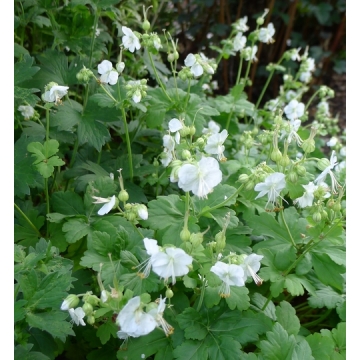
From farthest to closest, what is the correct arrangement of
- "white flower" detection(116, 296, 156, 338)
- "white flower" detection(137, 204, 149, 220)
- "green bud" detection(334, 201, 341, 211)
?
"green bud" detection(334, 201, 341, 211) < "white flower" detection(137, 204, 149, 220) < "white flower" detection(116, 296, 156, 338)

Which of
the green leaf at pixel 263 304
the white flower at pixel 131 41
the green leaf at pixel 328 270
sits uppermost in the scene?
the white flower at pixel 131 41

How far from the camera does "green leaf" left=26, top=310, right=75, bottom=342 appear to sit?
1.11 meters

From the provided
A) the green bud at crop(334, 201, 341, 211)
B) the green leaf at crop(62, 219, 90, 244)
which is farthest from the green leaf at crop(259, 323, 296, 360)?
the green leaf at crop(62, 219, 90, 244)

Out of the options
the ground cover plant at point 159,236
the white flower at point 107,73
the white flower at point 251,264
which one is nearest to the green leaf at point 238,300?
the ground cover plant at point 159,236

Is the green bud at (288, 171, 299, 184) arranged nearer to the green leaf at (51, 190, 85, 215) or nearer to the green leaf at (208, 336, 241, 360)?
the green leaf at (208, 336, 241, 360)

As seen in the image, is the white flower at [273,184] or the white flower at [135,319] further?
the white flower at [273,184]

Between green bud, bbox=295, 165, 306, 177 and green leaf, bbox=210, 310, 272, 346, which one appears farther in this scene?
green leaf, bbox=210, 310, 272, 346

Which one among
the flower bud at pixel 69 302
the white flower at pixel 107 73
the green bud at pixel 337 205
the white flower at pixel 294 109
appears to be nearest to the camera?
the flower bud at pixel 69 302

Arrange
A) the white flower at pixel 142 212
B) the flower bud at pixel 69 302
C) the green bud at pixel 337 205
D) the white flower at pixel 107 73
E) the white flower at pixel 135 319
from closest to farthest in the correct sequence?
the white flower at pixel 135 319 < the flower bud at pixel 69 302 < the white flower at pixel 142 212 < the green bud at pixel 337 205 < the white flower at pixel 107 73

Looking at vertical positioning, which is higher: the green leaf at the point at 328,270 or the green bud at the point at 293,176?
the green bud at the point at 293,176

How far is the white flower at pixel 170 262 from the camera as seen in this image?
0.98 metres

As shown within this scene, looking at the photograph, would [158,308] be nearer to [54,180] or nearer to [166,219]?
[166,219]

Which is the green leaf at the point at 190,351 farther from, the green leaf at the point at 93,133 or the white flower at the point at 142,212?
the green leaf at the point at 93,133

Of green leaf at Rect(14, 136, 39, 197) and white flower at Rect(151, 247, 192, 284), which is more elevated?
white flower at Rect(151, 247, 192, 284)
